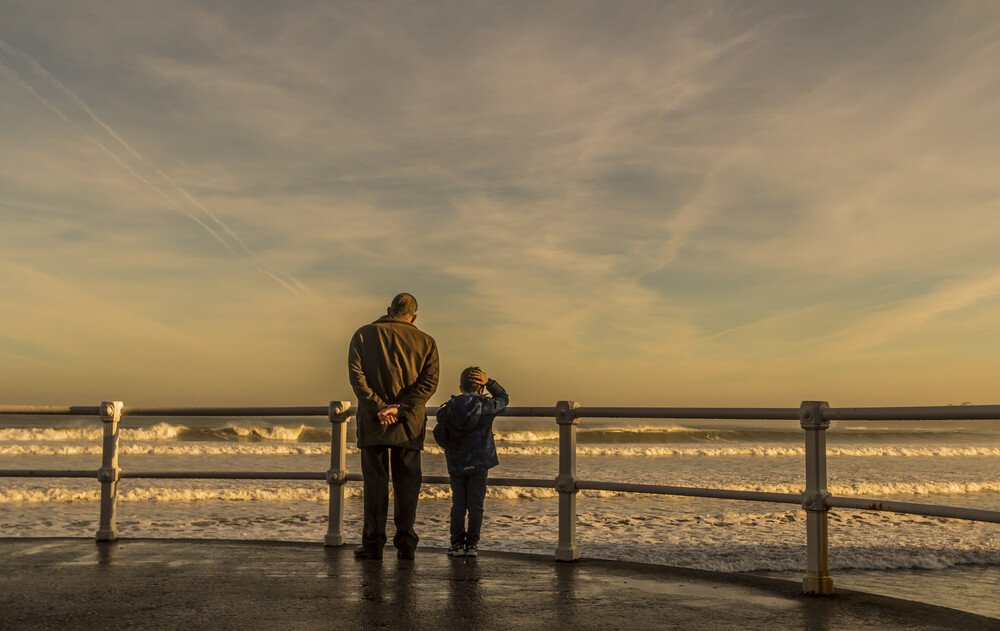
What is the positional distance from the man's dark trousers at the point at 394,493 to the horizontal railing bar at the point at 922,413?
114 inches

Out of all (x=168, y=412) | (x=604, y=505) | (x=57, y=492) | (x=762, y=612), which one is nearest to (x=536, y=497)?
(x=604, y=505)

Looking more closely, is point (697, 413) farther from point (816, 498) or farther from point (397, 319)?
point (397, 319)

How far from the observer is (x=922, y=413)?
195 inches

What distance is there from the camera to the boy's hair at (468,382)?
6664 millimetres

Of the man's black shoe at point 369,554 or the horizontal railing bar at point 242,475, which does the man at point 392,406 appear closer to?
the man's black shoe at point 369,554

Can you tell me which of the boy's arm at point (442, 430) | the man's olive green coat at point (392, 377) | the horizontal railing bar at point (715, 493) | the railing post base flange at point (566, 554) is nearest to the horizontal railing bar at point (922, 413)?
the horizontal railing bar at point (715, 493)

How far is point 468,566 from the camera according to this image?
6.30m

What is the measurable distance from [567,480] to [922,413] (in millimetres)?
2487

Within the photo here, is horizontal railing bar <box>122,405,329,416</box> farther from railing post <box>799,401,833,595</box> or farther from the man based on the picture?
railing post <box>799,401,833,595</box>

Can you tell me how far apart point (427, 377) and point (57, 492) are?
42.0 ft

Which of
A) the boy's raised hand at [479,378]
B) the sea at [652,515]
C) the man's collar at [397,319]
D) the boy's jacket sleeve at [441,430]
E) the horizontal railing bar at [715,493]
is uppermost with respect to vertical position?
the man's collar at [397,319]

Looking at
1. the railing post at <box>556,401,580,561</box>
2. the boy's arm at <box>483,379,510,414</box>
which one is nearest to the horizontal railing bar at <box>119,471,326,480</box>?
the boy's arm at <box>483,379,510,414</box>

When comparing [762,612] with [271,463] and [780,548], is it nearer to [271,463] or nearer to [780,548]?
[780,548]

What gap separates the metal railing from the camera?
16.7 ft
